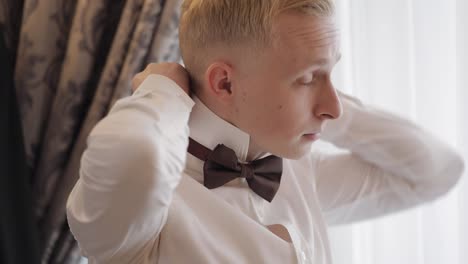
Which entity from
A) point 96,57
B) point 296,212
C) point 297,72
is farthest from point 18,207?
point 297,72

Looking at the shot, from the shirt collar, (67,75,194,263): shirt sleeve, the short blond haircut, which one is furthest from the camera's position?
the shirt collar

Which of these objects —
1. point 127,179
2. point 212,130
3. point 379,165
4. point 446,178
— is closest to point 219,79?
point 212,130

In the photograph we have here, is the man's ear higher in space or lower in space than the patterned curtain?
higher

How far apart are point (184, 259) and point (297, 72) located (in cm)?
33

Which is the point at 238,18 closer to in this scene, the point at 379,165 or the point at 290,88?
the point at 290,88

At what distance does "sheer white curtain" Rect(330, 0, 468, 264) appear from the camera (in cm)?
142

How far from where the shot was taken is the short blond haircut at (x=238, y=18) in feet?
3.11

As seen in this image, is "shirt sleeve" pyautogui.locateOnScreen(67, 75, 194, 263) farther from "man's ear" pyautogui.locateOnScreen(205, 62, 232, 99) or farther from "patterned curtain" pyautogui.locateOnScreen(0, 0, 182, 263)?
"patterned curtain" pyautogui.locateOnScreen(0, 0, 182, 263)

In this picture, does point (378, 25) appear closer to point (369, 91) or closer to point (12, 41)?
point (369, 91)

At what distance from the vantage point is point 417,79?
56.7 inches

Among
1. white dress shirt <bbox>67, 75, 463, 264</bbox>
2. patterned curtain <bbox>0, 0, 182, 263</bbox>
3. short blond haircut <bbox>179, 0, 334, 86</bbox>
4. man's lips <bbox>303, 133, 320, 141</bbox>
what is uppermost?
short blond haircut <bbox>179, 0, 334, 86</bbox>

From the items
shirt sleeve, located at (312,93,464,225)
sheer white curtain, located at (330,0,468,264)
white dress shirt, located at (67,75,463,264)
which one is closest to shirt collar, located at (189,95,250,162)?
white dress shirt, located at (67,75,463,264)

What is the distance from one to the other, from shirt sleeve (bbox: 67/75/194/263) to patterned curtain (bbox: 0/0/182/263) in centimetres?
46

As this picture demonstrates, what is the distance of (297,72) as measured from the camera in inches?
38.3
